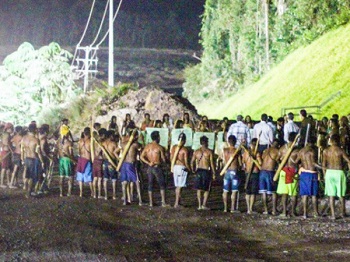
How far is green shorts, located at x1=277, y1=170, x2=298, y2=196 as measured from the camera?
13.9m

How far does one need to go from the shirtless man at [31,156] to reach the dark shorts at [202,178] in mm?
4153

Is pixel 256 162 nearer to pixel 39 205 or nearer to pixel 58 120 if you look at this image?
pixel 39 205

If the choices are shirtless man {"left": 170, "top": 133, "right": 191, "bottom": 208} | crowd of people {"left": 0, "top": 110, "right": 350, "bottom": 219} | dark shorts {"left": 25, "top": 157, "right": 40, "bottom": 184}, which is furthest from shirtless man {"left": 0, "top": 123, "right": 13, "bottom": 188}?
shirtless man {"left": 170, "top": 133, "right": 191, "bottom": 208}

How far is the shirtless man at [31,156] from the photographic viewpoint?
16203mm

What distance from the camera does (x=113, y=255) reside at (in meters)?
10.4

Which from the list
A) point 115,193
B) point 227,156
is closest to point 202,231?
point 227,156

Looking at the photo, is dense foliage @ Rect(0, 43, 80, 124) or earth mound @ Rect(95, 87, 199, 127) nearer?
earth mound @ Rect(95, 87, 199, 127)

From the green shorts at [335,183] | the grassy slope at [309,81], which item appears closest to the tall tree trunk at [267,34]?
the grassy slope at [309,81]

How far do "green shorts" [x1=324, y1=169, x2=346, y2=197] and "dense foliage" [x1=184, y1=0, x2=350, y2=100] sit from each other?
2597 centimetres

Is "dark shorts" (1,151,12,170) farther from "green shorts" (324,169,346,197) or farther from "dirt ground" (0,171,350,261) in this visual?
"green shorts" (324,169,346,197)

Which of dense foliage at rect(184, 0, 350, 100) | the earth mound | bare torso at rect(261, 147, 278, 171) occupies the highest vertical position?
dense foliage at rect(184, 0, 350, 100)

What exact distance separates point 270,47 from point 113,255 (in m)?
42.4

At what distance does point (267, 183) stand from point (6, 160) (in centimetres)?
769

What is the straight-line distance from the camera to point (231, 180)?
14375 mm
